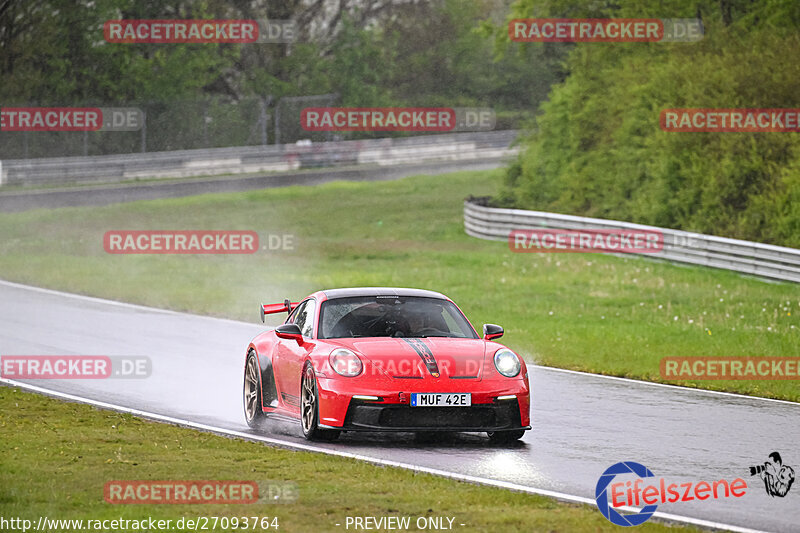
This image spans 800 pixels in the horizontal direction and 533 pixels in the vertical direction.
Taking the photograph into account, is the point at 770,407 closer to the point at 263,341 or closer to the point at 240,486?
the point at 263,341

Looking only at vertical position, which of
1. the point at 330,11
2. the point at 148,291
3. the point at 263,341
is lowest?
the point at 148,291

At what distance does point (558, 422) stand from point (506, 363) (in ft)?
5.01

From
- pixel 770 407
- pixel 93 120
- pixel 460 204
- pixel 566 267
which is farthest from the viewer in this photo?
pixel 93 120

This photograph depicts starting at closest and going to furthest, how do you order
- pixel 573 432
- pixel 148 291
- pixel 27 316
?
pixel 573 432 → pixel 27 316 → pixel 148 291

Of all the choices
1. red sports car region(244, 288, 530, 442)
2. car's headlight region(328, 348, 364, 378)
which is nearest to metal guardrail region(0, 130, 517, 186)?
red sports car region(244, 288, 530, 442)

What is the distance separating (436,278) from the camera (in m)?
27.7

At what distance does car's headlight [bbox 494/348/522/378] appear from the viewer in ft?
35.5

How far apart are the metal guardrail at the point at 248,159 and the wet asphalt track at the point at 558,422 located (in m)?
25.9

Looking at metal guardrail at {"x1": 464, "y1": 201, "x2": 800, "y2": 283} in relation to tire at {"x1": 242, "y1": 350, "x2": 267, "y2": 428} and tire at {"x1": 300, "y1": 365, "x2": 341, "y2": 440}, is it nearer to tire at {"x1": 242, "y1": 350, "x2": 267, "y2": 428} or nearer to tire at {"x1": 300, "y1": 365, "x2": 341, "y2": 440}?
tire at {"x1": 242, "y1": 350, "x2": 267, "y2": 428}

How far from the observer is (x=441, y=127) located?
6794 centimetres

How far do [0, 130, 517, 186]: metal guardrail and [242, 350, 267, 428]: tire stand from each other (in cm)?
3009

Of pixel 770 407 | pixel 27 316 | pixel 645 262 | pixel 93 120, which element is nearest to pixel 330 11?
pixel 93 120

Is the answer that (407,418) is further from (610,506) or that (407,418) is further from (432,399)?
(610,506)

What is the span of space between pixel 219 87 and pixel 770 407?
2228 inches
